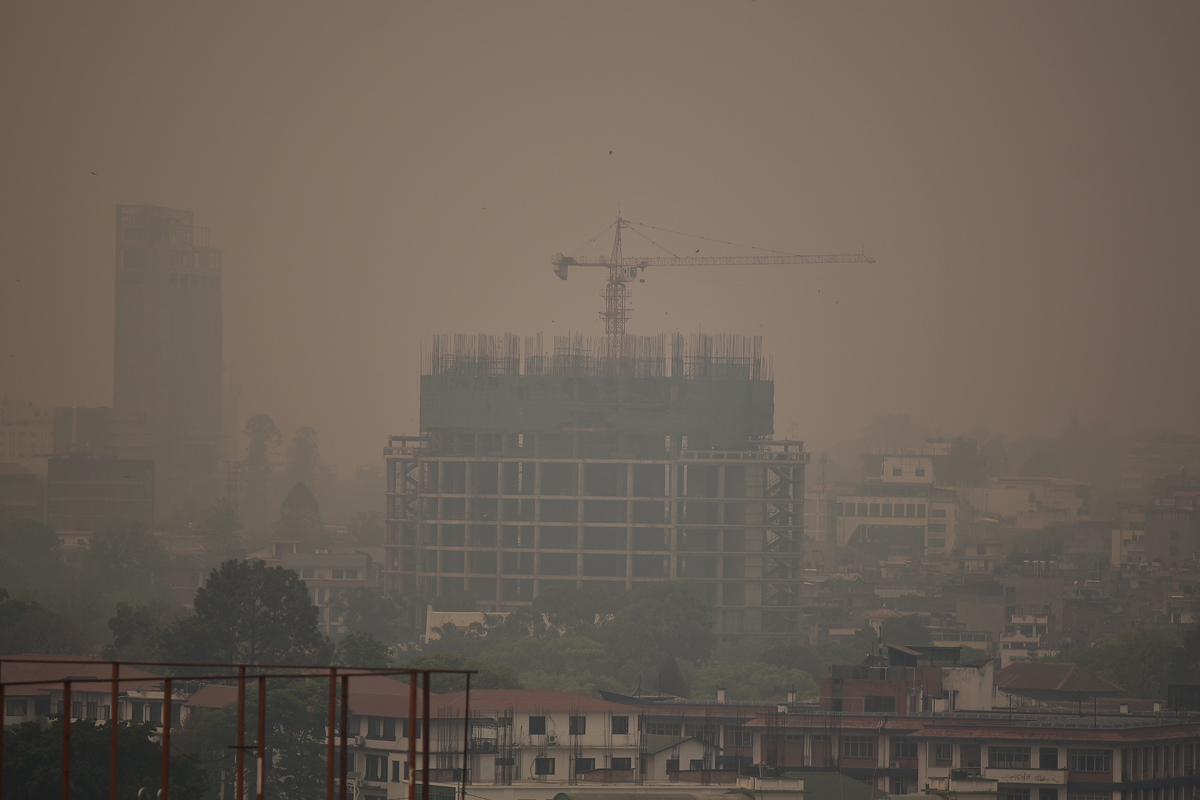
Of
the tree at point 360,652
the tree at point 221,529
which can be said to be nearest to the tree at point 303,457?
the tree at point 221,529

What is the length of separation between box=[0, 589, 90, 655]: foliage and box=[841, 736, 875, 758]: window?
34643mm

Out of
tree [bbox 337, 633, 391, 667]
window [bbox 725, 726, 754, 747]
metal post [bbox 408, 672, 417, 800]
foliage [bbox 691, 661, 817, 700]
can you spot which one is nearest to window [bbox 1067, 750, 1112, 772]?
window [bbox 725, 726, 754, 747]

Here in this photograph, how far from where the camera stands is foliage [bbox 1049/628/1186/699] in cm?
7694

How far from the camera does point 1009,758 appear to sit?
143 feet

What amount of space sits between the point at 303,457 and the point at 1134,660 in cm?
12725

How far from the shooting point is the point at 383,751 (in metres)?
44.0

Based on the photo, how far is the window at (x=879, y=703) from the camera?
49.4 m

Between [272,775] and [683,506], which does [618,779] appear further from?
[683,506]

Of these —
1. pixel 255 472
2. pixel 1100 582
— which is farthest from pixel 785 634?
pixel 255 472

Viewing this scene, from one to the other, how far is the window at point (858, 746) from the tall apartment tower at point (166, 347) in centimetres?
13290

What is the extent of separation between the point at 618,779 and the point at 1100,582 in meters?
86.2

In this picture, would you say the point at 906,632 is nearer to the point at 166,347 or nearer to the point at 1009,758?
the point at 1009,758

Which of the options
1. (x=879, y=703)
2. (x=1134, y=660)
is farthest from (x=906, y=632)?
(x=879, y=703)

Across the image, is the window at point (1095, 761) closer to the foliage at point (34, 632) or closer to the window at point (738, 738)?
the window at point (738, 738)
